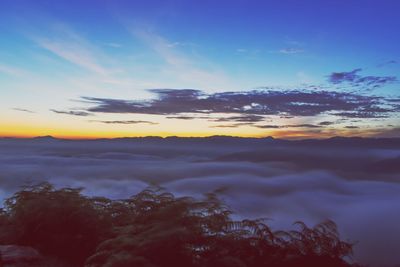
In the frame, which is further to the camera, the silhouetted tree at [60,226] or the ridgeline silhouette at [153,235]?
the silhouetted tree at [60,226]

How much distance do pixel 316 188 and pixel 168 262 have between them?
71478mm

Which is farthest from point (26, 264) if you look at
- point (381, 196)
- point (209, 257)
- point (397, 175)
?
point (397, 175)

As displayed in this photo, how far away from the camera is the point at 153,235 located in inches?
244

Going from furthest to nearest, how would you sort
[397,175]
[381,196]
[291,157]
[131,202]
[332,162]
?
[291,157] < [332,162] < [397,175] < [381,196] < [131,202]

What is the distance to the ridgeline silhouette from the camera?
20.3 ft

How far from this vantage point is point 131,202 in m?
8.30

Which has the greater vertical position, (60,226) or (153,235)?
(153,235)

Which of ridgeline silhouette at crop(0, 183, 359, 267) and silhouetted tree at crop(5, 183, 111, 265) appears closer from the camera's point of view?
ridgeline silhouette at crop(0, 183, 359, 267)

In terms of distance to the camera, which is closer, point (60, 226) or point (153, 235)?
point (153, 235)

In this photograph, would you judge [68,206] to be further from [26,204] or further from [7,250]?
[7,250]

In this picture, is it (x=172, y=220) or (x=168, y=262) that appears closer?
(x=168, y=262)

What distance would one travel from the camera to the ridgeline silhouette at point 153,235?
618 centimetres

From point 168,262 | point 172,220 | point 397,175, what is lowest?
point 397,175

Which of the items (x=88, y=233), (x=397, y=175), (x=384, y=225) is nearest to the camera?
(x=88, y=233)
